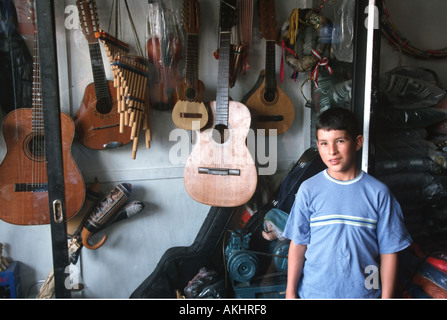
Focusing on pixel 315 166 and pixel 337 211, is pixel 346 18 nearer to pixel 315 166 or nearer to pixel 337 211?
pixel 315 166

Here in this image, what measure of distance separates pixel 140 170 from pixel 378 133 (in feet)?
4.42

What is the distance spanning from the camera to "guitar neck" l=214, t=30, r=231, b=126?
5.24 ft

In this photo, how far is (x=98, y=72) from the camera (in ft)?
5.29

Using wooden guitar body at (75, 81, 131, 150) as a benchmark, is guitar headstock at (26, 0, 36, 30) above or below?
above

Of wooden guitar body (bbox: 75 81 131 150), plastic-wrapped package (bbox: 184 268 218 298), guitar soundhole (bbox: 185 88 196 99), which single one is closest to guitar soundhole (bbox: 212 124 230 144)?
guitar soundhole (bbox: 185 88 196 99)

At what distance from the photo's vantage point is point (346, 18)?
63.6 inches

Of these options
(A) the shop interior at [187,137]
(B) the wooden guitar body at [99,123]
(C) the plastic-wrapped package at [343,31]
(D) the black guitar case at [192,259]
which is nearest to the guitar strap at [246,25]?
(A) the shop interior at [187,137]

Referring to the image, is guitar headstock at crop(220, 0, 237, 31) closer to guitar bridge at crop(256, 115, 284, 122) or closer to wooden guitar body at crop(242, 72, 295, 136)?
wooden guitar body at crop(242, 72, 295, 136)

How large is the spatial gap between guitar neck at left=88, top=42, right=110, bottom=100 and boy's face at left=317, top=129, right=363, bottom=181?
1139 millimetres

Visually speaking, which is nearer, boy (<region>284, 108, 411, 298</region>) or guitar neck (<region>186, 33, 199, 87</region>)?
boy (<region>284, 108, 411, 298</region>)

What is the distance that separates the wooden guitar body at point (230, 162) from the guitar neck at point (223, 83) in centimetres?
3

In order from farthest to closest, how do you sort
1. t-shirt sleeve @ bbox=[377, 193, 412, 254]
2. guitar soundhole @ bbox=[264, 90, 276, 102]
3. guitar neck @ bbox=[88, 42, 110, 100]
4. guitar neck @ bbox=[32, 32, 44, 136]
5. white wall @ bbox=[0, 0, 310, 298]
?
guitar soundhole @ bbox=[264, 90, 276, 102]
white wall @ bbox=[0, 0, 310, 298]
guitar neck @ bbox=[88, 42, 110, 100]
guitar neck @ bbox=[32, 32, 44, 136]
t-shirt sleeve @ bbox=[377, 193, 412, 254]

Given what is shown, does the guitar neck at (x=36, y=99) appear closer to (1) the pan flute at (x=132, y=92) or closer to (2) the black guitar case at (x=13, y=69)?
(2) the black guitar case at (x=13, y=69)
